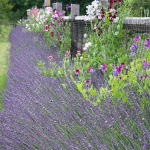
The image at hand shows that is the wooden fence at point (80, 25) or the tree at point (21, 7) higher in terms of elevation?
the tree at point (21, 7)

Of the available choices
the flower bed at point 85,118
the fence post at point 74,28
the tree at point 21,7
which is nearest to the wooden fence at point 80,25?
the fence post at point 74,28

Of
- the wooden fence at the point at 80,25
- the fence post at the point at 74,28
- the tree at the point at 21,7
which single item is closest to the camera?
the wooden fence at the point at 80,25

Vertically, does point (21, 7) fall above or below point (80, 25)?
above

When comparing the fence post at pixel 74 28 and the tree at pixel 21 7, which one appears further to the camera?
the tree at pixel 21 7

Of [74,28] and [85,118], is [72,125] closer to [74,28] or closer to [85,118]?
[85,118]

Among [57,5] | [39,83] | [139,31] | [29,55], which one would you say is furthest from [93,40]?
[57,5]

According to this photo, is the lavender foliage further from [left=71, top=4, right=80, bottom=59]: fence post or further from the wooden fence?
[left=71, top=4, right=80, bottom=59]: fence post

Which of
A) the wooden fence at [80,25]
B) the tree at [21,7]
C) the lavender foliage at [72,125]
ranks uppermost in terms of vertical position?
the tree at [21,7]

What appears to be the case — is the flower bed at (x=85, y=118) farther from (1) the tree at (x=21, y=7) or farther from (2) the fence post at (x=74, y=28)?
(1) the tree at (x=21, y=7)

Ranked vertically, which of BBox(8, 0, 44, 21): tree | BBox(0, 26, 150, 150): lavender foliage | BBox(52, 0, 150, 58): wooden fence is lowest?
BBox(0, 26, 150, 150): lavender foliage

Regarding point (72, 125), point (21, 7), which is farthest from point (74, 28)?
point (21, 7)

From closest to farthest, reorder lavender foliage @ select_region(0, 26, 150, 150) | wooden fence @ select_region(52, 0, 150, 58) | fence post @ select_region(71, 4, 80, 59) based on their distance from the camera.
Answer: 1. lavender foliage @ select_region(0, 26, 150, 150)
2. wooden fence @ select_region(52, 0, 150, 58)
3. fence post @ select_region(71, 4, 80, 59)

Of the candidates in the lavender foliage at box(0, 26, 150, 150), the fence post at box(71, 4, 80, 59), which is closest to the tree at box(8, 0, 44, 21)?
the fence post at box(71, 4, 80, 59)

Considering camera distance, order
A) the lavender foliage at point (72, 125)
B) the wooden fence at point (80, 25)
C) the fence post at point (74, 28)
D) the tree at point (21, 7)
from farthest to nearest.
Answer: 1. the tree at point (21, 7)
2. the fence post at point (74, 28)
3. the wooden fence at point (80, 25)
4. the lavender foliage at point (72, 125)
